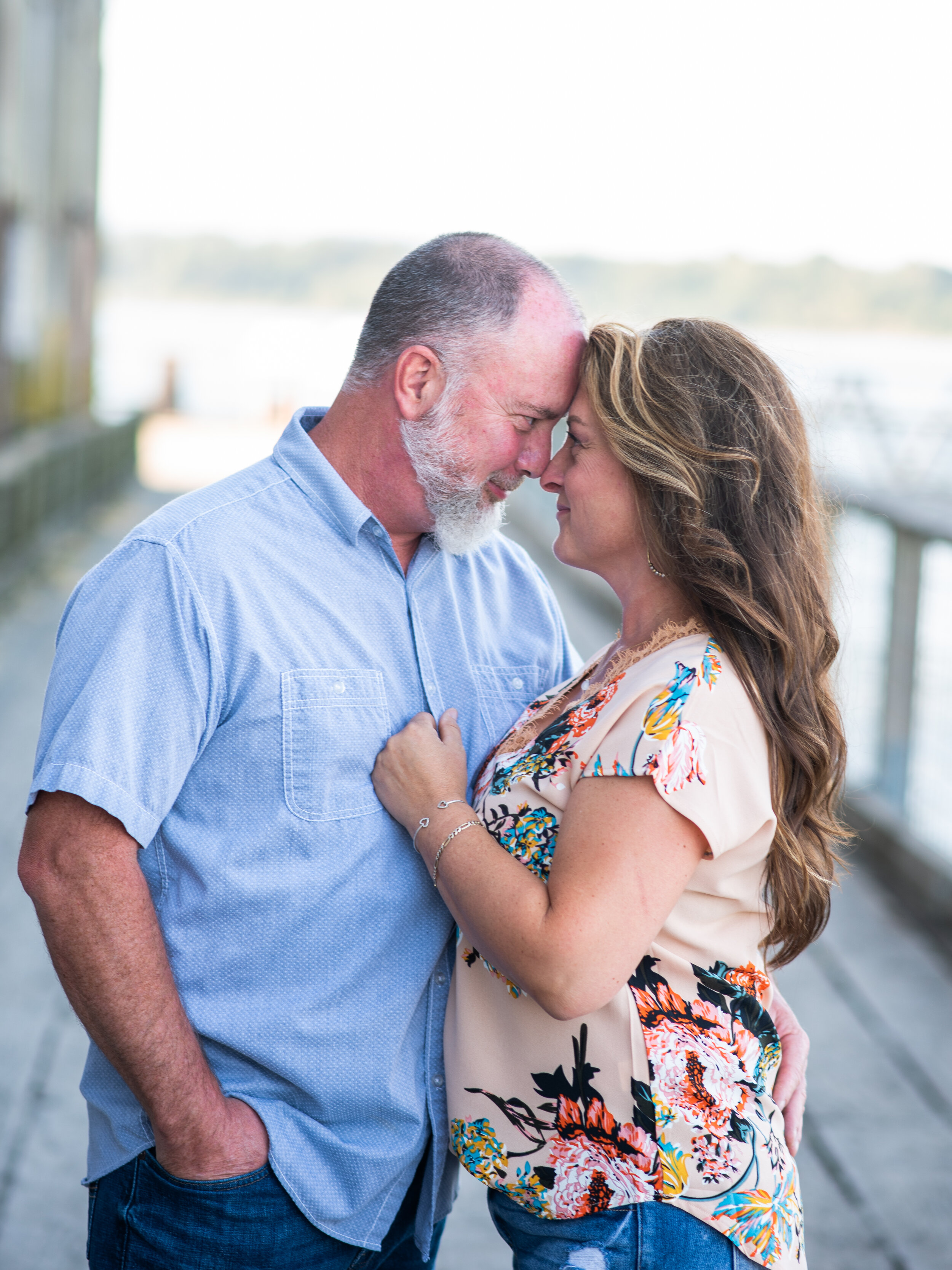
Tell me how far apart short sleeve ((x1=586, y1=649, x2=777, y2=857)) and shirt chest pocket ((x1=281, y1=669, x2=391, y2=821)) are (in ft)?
1.12

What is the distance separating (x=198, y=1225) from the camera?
161 cm

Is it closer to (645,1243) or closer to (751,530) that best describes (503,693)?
(751,530)

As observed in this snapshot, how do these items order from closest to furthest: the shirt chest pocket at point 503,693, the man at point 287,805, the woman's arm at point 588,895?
the woman's arm at point 588,895, the man at point 287,805, the shirt chest pocket at point 503,693

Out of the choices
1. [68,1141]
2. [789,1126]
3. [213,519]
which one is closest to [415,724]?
[213,519]

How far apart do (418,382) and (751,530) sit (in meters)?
0.55

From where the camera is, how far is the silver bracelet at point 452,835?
5.14 ft

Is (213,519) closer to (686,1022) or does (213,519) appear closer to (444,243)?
(444,243)

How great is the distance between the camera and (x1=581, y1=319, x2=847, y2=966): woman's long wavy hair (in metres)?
1.57

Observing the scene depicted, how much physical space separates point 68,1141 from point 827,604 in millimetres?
2382

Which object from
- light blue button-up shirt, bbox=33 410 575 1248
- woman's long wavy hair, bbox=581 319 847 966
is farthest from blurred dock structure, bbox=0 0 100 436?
woman's long wavy hair, bbox=581 319 847 966

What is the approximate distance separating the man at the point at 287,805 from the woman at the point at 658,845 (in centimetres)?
10

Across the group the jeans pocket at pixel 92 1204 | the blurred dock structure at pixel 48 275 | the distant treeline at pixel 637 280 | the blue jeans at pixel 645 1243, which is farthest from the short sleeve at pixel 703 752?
the distant treeline at pixel 637 280

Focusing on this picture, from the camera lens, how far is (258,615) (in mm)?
1605

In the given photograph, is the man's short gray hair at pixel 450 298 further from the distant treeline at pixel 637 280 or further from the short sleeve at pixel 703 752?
the distant treeline at pixel 637 280
